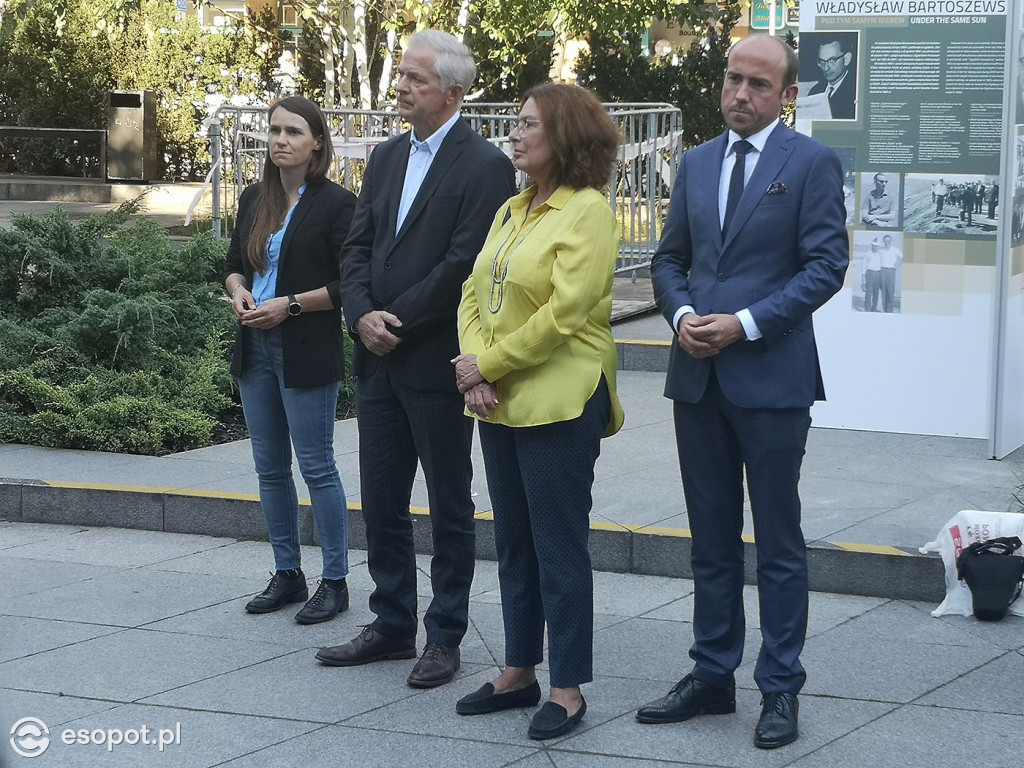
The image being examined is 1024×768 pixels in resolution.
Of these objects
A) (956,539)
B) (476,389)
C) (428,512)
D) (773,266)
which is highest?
(773,266)

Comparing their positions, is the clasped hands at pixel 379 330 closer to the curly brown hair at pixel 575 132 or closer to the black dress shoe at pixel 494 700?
the curly brown hair at pixel 575 132

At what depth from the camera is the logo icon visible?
4.10 metres

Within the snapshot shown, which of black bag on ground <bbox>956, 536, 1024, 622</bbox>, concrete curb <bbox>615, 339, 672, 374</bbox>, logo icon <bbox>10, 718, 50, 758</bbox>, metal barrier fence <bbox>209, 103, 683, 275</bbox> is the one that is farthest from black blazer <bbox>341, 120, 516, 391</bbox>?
metal barrier fence <bbox>209, 103, 683, 275</bbox>

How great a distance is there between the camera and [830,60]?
26.2ft

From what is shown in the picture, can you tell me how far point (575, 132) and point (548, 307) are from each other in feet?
1.68

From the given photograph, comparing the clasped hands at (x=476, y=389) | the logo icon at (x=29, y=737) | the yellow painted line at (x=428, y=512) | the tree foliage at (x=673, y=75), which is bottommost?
the logo icon at (x=29, y=737)

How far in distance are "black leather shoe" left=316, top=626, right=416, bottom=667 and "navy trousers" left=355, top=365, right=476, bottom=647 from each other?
3cm

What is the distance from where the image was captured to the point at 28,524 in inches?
274

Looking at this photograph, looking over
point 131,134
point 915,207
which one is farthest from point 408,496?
point 131,134

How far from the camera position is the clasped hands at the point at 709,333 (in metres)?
4.02

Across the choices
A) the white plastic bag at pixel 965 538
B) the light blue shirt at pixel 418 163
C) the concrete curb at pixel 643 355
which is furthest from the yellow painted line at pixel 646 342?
the light blue shirt at pixel 418 163

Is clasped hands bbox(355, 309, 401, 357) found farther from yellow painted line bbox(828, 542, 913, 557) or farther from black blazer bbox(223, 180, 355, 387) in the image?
yellow painted line bbox(828, 542, 913, 557)

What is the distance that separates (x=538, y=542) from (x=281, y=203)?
181 centimetres

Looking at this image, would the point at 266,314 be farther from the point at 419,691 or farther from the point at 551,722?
the point at 551,722
